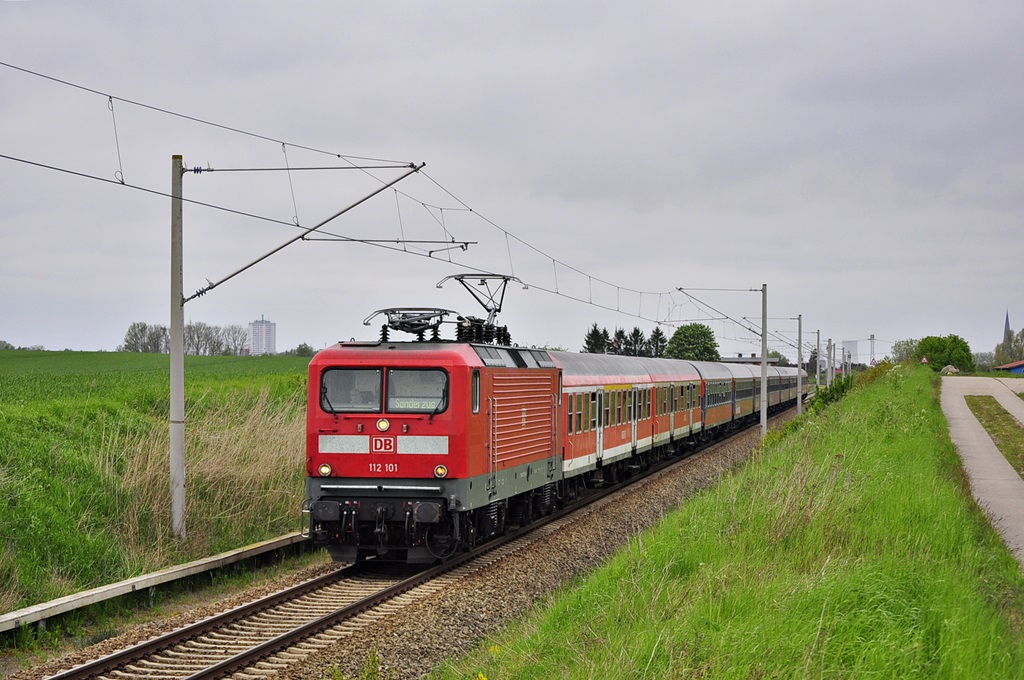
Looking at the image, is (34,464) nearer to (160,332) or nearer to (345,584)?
(345,584)

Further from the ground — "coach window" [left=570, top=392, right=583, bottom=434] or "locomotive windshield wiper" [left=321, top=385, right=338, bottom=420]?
"locomotive windshield wiper" [left=321, top=385, right=338, bottom=420]

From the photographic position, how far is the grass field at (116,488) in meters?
12.8

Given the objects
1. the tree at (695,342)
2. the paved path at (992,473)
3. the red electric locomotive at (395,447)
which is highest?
the tree at (695,342)

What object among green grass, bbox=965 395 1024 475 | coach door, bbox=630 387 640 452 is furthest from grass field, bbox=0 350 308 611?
green grass, bbox=965 395 1024 475

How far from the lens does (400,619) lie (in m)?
11.1

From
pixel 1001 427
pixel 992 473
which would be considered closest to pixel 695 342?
pixel 1001 427

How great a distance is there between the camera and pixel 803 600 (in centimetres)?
786

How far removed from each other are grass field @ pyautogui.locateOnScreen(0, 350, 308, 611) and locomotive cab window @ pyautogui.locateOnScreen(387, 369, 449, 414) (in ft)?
12.4

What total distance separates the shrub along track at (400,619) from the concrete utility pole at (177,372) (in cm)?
212

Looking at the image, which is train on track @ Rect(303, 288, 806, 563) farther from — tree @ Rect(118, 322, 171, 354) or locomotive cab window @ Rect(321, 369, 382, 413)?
tree @ Rect(118, 322, 171, 354)

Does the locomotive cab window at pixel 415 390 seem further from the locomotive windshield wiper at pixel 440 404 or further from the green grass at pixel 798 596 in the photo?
the green grass at pixel 798 596

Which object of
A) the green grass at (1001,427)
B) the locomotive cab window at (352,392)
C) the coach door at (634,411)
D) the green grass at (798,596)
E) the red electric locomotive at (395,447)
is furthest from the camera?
the coach door at (634,411)

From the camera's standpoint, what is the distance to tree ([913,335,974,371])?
105 metres

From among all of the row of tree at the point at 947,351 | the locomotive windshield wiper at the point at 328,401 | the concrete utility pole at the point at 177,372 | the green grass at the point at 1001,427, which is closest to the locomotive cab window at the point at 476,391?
the locomotive windshield wiper at the point at 328,401
